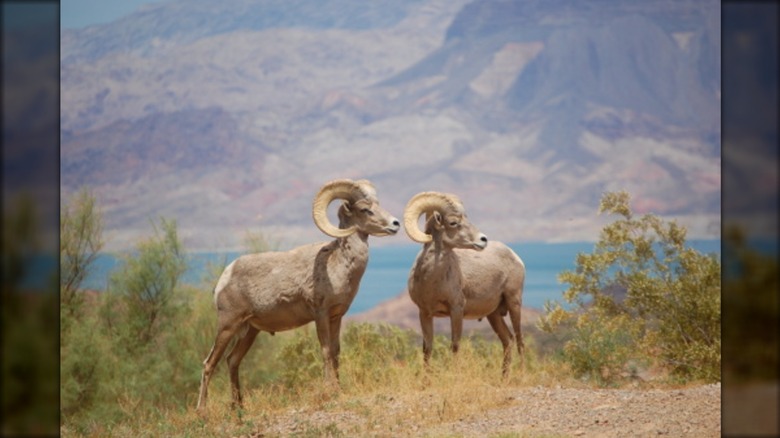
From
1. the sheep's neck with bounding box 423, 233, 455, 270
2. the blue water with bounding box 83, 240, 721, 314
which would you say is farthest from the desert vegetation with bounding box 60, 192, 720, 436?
the blue water with bounding box 83, 240, 721, 314

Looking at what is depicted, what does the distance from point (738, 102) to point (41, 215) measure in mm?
2172

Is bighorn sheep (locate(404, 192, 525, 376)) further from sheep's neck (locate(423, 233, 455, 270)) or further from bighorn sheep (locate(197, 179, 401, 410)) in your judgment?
bighorn sheep (locate(197, 179, 401, 410))

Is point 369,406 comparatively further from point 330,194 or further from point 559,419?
point 330,194

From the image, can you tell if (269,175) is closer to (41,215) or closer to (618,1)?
(618,1)

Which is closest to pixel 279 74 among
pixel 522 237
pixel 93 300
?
pixel 522 237

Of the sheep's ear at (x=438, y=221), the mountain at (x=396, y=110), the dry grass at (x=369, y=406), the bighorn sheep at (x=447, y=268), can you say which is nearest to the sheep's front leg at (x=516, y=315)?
the bighorn sheep at (x=447, y=268)

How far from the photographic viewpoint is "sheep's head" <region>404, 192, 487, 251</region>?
11.7m

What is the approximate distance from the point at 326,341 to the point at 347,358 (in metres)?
2.55

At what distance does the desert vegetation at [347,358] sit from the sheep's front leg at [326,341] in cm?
21

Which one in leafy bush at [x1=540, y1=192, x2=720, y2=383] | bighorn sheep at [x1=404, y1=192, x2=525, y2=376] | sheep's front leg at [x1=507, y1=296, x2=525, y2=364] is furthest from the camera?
leafy bush at [x1=540, y1=192, x2=720, y2=383]

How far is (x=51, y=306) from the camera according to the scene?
3.12 meters

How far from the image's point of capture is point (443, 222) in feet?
39.1

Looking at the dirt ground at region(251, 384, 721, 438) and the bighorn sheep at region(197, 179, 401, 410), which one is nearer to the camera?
the dirt ground at region(251, 384, 721, 438)

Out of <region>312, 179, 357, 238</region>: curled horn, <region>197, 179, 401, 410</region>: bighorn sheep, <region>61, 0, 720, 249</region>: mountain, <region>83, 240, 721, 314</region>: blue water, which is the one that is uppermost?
<region>61, 0, 720, 249</region>: mountain
